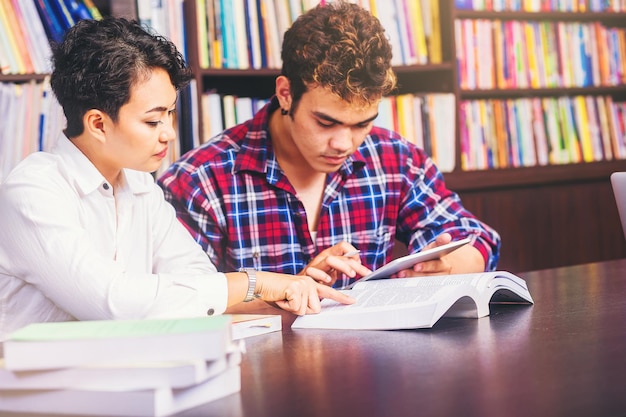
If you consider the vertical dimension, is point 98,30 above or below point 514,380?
above

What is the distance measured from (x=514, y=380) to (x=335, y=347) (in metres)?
0.28

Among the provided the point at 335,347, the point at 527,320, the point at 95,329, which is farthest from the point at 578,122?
the point at 95,329

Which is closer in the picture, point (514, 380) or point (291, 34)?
point (514, 380)

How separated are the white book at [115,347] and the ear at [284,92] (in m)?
1.20

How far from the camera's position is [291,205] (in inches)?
78.8

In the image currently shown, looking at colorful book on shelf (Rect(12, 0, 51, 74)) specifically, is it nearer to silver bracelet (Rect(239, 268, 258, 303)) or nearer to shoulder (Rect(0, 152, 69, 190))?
shoulder (Rect(0, 152, 69, 190))

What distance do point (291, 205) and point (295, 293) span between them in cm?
67

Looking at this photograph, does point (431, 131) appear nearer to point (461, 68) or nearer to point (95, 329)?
point (461, 68)

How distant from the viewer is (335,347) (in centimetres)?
113

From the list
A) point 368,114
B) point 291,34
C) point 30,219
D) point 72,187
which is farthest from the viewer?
point 291,34

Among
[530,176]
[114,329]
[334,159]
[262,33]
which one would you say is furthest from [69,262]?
[530,176]

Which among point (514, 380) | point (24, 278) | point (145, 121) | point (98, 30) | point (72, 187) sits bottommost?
point (514, 380)

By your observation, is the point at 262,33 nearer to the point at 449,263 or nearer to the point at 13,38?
the point at 13,38

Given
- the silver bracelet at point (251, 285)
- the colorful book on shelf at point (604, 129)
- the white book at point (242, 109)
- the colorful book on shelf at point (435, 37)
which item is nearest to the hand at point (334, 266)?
the silver bracelet at point (251, 285)
